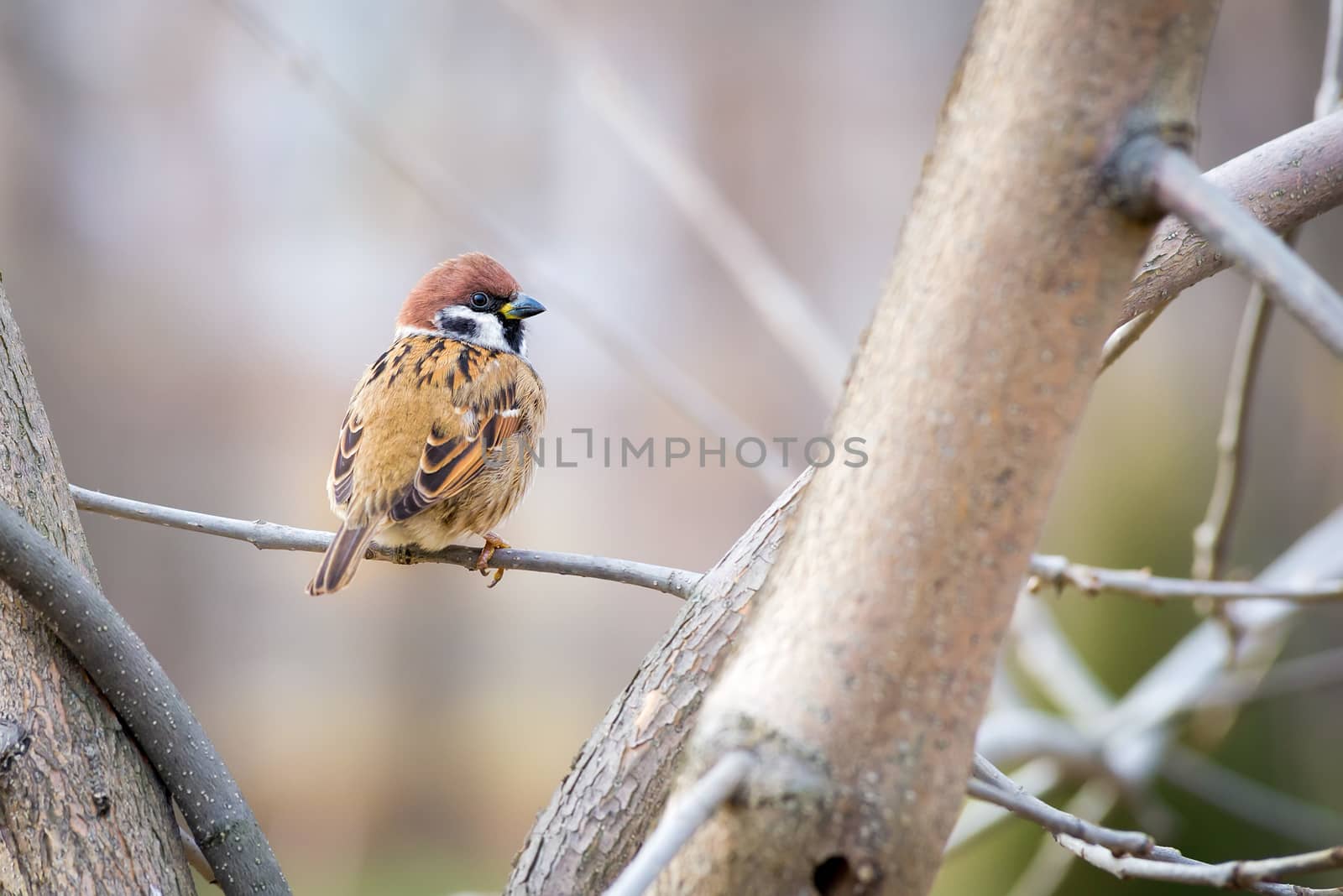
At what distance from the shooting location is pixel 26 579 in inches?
51.7

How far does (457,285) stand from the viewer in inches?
135

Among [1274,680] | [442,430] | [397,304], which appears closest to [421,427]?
[442,430]

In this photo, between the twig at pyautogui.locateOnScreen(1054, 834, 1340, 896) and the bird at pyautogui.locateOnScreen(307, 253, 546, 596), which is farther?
A: the bird at pyautogui.locateOnScreen(307, 253, 546, 596)

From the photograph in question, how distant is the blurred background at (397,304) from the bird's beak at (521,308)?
11.5ft

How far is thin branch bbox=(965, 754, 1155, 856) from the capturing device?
1053 mm

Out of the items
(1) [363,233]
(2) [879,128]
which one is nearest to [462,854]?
(1) [363,233]

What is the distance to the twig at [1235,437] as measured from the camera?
2.06 meters

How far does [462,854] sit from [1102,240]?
7487 mm

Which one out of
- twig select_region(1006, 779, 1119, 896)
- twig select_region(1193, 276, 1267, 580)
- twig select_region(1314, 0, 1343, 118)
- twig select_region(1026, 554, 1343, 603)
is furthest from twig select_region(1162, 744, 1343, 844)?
twig select_region(1314, 0, 1343, 118)

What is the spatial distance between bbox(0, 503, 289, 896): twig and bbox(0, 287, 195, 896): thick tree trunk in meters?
0.03

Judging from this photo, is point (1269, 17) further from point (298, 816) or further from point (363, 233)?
point (298, 816)

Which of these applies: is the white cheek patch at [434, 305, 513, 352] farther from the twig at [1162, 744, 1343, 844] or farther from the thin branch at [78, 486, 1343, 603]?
the twig at [1162, 744, 1343, 844]

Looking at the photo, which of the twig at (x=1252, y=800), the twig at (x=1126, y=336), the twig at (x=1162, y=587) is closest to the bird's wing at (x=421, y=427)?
the twig at (x=1162, y=587)

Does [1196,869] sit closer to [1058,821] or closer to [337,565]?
[1058,821]
